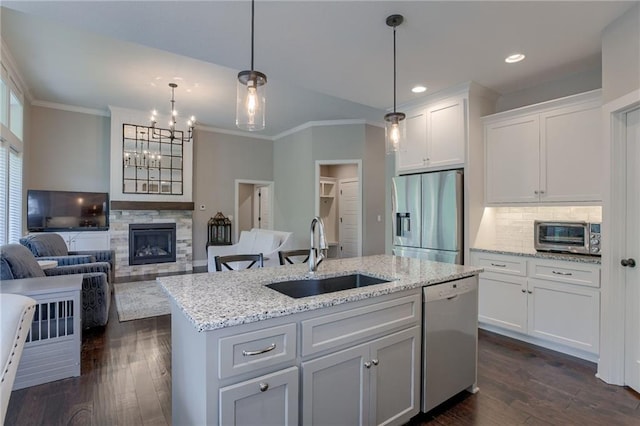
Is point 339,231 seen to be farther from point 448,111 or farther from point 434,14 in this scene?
point 434,14

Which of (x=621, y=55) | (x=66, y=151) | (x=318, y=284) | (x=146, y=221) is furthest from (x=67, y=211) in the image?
(x=621, y=55)

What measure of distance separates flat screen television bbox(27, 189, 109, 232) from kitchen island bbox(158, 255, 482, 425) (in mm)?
5173

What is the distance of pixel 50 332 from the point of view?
2477mm

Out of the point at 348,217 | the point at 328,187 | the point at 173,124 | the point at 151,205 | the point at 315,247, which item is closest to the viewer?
the point at 315,247

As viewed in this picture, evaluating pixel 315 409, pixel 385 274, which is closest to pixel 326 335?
pixel 315 409

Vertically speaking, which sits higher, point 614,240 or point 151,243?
point 614,240

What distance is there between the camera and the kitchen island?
1.23 meters

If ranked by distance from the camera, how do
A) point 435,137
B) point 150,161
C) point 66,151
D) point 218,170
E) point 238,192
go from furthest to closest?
point 238,192 → point 218,170 → point 150,161 → point 66,151 → point 435,137

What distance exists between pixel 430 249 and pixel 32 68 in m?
5.69

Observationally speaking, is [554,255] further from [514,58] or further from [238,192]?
[238,192]

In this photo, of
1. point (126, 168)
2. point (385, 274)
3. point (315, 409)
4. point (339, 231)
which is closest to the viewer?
point (315, 409)

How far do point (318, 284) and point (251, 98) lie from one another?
4.03ft

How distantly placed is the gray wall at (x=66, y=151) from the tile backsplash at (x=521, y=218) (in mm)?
6702

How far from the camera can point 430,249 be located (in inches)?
148
